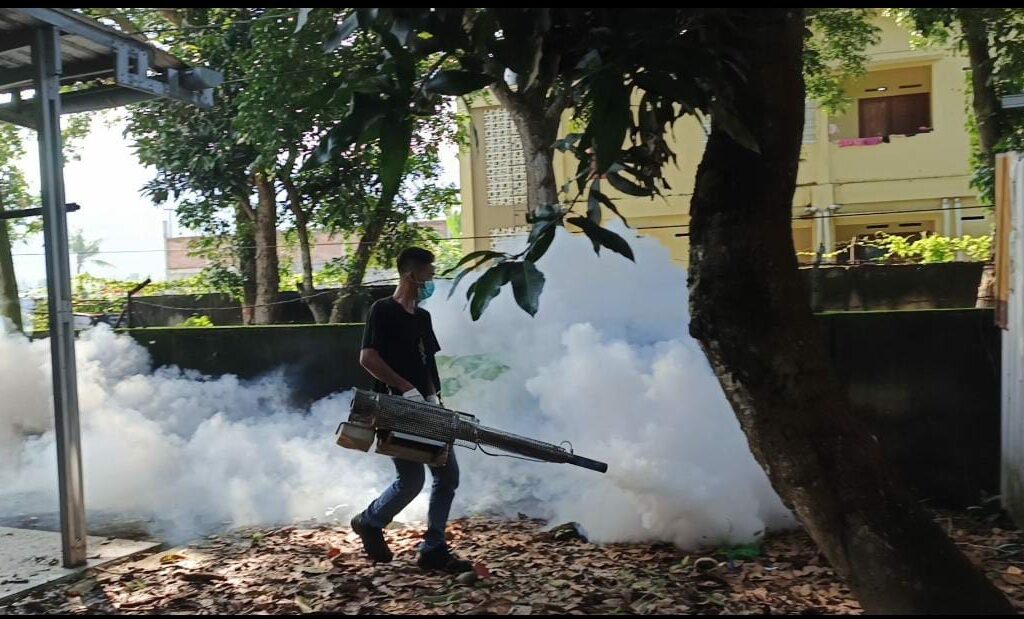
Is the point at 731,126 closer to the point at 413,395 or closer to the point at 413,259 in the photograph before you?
the point at 413,259

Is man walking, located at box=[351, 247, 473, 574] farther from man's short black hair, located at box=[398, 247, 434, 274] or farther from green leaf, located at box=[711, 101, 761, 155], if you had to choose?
green leaf, located at box=[711, 101, 761, 155]

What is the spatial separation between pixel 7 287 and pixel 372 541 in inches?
246

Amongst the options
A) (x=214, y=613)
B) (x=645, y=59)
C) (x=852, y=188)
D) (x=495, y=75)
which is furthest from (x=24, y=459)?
(x=852, y=188)

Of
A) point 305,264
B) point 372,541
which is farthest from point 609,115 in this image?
point 305,264

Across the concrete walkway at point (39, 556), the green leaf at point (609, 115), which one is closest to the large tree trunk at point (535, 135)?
the concrete walkway at point (39, 556)

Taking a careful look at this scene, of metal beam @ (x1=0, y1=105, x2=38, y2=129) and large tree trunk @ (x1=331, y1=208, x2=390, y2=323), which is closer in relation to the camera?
metal beam @ (x1=0, y1=105, x2=38, y2=129)

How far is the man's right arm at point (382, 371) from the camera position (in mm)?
4977

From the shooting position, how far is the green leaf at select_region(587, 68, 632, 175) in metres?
2.59

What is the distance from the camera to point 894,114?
18.3m

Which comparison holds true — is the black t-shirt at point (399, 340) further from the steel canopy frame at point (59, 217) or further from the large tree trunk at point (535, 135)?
the large tree trunk at point (535, 135)

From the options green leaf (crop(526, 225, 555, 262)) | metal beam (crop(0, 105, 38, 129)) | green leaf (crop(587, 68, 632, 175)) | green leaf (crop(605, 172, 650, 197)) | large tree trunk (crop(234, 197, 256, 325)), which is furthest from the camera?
Result: large tree trunk (crop(234, 197, 256, 325))

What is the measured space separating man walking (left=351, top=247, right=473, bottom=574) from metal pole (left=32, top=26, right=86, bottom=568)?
60.3 inches

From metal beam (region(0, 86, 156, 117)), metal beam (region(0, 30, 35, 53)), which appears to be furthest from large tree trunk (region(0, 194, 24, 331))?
metal beam (region(0, 30, 35, 53))

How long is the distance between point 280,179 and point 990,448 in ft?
27.5
